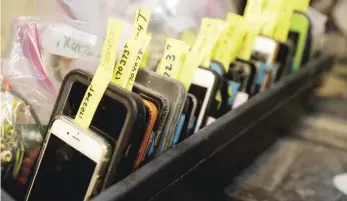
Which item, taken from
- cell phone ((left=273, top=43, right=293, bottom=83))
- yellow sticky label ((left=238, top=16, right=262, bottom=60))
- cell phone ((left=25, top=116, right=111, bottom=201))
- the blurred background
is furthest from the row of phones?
cell phone ((left=273, top=43, right=293, bottom=83))

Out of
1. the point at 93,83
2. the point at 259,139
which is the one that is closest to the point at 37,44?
the point at 93,83

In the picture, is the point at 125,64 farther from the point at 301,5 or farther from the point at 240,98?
the point at 301,5

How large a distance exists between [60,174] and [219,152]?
25 centimetres

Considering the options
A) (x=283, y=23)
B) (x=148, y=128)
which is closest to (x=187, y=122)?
(x=148, y=128)

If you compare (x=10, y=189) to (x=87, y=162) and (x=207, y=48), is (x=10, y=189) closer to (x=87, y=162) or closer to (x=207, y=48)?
(x=87, y=162)

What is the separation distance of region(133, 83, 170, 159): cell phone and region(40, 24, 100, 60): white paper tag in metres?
0.12

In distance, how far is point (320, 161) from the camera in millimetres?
895

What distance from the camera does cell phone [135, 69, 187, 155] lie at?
564mm

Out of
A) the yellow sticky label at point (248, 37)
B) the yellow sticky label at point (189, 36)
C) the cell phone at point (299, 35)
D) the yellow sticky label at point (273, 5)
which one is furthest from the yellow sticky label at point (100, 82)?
the cell phone at point (299, 35)

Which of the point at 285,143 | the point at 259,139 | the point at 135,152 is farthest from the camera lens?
the point at 285,143

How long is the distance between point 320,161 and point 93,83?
580 mm

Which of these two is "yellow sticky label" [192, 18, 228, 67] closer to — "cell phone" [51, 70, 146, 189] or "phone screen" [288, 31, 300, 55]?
"cell phone" [51, 70, 146, 189]

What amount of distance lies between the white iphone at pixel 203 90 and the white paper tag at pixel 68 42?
0.56ft

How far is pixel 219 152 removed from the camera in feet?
2.14
